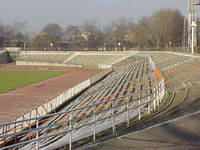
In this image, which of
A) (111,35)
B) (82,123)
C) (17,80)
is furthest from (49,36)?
(82,123)

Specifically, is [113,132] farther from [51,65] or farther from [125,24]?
[125,24]

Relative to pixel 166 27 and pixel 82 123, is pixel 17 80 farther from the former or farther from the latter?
pixel 166 27

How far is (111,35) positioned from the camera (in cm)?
13388

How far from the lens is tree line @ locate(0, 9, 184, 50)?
9569 centimetres

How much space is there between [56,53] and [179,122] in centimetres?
7363

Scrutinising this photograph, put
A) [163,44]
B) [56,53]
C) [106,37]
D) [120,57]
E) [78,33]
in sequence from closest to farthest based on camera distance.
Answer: [120,57] → [56,53] → [163,44] → [106,37] → [78,33]

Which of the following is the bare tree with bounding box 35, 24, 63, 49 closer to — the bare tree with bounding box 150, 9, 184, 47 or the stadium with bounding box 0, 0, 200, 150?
the bare tree with bounding box 150, 9, 184, 47

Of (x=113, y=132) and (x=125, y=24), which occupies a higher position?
(x=125, y=24)

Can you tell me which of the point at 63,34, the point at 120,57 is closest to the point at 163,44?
the point at 120,57

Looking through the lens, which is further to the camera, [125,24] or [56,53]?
[125,24]

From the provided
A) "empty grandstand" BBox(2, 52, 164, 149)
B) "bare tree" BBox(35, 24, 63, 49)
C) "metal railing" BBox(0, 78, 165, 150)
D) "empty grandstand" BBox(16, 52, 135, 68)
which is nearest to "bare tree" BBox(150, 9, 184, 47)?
"empty grandstand" BBox(16, 52, 135, 68)

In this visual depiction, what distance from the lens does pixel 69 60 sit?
74750mm

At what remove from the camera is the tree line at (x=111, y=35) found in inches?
3767

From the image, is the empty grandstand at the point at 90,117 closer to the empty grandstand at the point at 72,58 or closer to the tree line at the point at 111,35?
the empty grandstand at the point at 72,58
